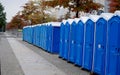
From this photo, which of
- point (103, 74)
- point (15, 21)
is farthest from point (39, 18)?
point (103, 74)

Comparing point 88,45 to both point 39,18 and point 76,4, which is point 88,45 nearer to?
point 76,4

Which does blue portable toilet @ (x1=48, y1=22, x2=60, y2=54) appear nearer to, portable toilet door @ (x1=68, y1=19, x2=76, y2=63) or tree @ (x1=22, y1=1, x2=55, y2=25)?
portable toilet door @ (x1=68, y1=19, x2=76, y2=63)

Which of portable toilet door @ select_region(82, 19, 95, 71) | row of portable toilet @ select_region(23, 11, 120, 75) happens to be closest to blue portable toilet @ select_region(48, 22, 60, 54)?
row of portable toilet @ select_region(23, 11, 120, 75)

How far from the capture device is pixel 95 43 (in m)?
13.1

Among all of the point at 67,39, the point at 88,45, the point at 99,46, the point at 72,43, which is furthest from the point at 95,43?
the point at 67,39

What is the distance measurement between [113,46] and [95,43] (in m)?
1.90

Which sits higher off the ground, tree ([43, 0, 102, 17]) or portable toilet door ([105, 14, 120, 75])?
tree ([43, 0, 102, 17])

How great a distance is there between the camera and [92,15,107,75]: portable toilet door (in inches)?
480

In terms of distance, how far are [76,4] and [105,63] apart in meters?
18.4

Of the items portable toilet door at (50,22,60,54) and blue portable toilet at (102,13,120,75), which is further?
portable toilet door at (50,22,60,54)

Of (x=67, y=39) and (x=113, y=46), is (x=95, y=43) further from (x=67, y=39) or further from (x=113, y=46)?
(x=67, y=39)

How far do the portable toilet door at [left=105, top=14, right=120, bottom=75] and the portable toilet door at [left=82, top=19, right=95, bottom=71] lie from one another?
77.0 inches

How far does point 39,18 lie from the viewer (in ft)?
194

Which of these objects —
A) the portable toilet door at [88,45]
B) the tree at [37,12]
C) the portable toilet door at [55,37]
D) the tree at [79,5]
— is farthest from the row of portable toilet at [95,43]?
the tree at [37,12]
